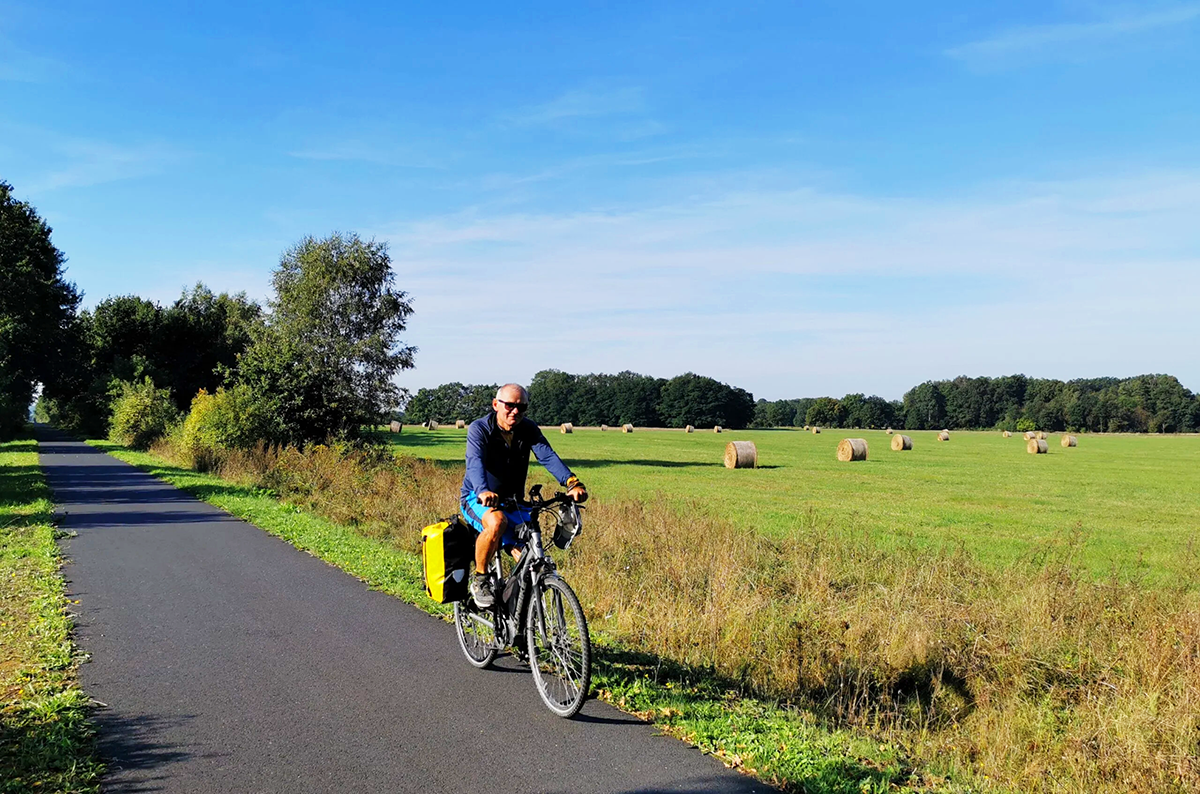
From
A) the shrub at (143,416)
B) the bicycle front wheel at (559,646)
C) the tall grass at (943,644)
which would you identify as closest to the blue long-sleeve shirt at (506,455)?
the bicycle front wheel at (559,646)

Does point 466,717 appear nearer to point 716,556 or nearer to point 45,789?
point 45,789

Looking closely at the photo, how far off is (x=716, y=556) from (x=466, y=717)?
18.0ft

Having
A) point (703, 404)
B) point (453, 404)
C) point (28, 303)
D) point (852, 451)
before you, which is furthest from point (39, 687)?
point (703, 404)

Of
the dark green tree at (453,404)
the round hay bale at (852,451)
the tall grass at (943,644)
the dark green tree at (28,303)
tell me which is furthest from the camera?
the dark green tree at (453,404)

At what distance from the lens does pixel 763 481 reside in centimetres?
2803

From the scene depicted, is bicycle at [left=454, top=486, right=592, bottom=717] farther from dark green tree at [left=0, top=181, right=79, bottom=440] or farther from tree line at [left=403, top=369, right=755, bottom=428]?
tree line at [left=403, top=369, right=755, bottom=428]

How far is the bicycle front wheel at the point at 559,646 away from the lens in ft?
17.6

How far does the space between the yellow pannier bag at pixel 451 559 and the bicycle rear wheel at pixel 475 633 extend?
0.21 metres

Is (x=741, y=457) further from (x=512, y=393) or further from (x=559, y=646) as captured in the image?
(x=559, y=646)

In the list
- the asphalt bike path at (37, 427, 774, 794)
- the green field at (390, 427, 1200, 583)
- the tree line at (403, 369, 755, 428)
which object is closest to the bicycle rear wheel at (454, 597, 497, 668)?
the asphalt bike path at (37, 427, 774, 794)

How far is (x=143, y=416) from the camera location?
43312mm

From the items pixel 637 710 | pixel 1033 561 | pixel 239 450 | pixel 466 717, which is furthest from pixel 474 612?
pixel 239 450

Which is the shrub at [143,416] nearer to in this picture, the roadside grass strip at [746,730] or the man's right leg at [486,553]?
the roadside grass strip at [746,730]

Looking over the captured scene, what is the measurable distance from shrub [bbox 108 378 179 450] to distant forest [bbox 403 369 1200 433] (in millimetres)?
54148
